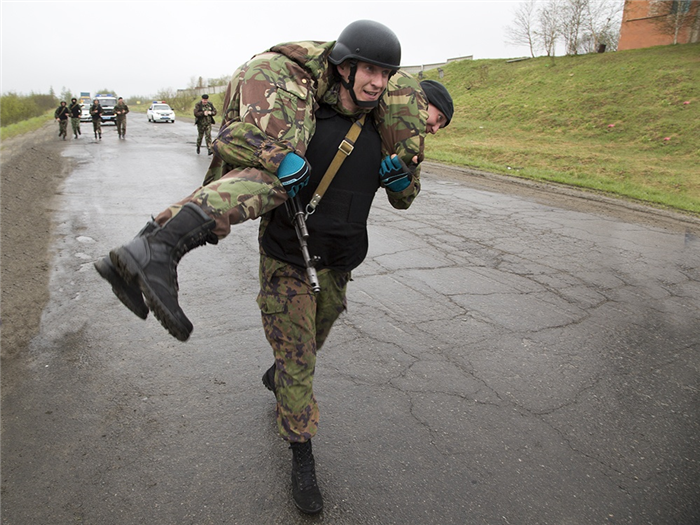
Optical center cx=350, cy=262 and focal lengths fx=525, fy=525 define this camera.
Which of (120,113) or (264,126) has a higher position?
(120,113)

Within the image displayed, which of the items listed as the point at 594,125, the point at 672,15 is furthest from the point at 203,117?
the point at 672,15

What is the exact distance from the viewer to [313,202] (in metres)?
2.15

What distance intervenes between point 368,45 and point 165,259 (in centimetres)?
114

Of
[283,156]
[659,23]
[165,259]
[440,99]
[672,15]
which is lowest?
[165,259]

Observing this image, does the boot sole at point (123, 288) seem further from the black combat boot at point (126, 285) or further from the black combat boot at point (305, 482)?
the black combat boot at point (305, 482)

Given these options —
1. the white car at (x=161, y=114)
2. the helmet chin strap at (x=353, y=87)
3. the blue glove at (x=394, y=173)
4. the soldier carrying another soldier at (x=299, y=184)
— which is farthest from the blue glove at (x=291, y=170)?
the white car at (x=161, y=114)

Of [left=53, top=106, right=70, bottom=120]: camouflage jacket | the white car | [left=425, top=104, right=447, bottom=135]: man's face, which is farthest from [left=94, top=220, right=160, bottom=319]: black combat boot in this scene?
the white car

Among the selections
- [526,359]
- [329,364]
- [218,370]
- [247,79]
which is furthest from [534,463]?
[247,79]

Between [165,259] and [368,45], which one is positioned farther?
[368,45]

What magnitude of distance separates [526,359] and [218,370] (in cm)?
211

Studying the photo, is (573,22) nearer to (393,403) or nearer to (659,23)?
(659,23)

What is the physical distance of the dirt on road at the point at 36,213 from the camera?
166 inches

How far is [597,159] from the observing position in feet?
48.5

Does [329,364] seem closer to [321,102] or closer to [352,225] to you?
[352,225]
